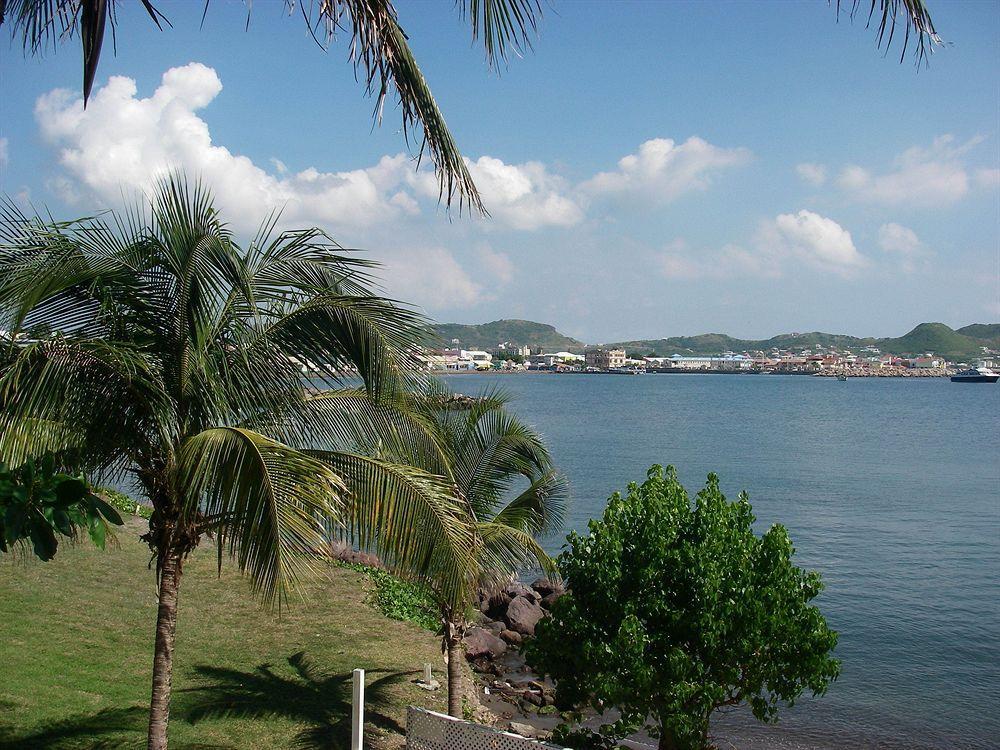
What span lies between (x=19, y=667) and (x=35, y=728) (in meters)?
2.23

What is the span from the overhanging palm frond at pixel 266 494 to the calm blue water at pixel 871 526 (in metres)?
11.4

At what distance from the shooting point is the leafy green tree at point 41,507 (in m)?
3.71

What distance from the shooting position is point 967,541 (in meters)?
30.2

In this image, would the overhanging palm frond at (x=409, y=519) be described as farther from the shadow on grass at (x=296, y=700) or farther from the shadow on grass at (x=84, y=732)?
the shadow on grass at (x=296, y=700)

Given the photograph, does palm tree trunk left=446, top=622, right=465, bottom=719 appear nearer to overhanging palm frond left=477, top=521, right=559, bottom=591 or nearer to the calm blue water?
overhanging palm frond left=477, top=521, right=559, bottom=591

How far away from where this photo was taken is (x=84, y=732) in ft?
30.8

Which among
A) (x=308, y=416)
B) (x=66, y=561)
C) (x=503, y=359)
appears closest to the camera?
(x=308, y=416)

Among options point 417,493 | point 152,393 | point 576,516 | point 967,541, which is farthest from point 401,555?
point 967,541

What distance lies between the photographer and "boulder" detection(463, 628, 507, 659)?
17.2 m

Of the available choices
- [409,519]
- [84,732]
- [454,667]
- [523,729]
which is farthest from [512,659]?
[409,519]

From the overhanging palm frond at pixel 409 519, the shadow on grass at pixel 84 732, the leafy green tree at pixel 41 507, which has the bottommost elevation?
the shadow on grass at pixel 84 732

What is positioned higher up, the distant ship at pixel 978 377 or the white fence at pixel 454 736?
the distant ship at pixel 978 377

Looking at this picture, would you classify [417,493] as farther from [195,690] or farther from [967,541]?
[967,541]

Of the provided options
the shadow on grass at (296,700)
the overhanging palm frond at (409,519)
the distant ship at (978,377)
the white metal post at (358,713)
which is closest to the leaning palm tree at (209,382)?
the overhanging palm frond at (409,519)
